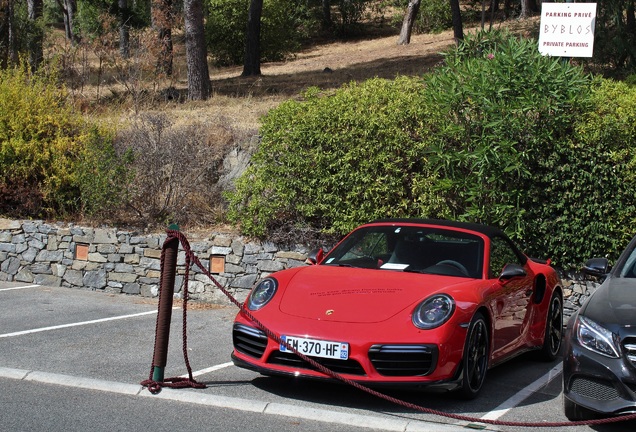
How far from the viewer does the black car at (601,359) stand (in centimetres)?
569

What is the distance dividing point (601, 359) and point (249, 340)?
2.62 m

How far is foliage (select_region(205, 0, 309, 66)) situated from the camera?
3991cm

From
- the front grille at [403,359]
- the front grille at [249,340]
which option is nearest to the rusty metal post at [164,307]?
the front grille at [249,340]

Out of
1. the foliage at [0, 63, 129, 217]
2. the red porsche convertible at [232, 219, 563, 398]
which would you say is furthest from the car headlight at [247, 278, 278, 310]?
the foliage at [0, 63, 129, 217]

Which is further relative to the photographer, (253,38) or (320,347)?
(253,38)

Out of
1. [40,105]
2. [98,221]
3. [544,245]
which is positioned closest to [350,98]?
[544,245]

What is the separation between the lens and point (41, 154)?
13656 mm

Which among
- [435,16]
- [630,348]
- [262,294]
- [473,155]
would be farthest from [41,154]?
[435,16]

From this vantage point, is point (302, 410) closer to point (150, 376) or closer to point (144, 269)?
point (150, 376)

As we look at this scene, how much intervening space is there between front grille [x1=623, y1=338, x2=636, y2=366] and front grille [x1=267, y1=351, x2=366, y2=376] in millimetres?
1824

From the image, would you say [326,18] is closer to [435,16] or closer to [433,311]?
[435,16]

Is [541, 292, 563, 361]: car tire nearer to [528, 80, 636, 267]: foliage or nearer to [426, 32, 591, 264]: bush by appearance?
[426, 32, 591, 264]: bush

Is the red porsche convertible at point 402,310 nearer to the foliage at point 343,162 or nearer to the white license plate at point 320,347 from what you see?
the white license plate at point 320,347

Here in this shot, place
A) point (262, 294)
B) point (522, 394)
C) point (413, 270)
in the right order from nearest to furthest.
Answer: point (262, 294) → point (522, 394) → point (413, 270)
